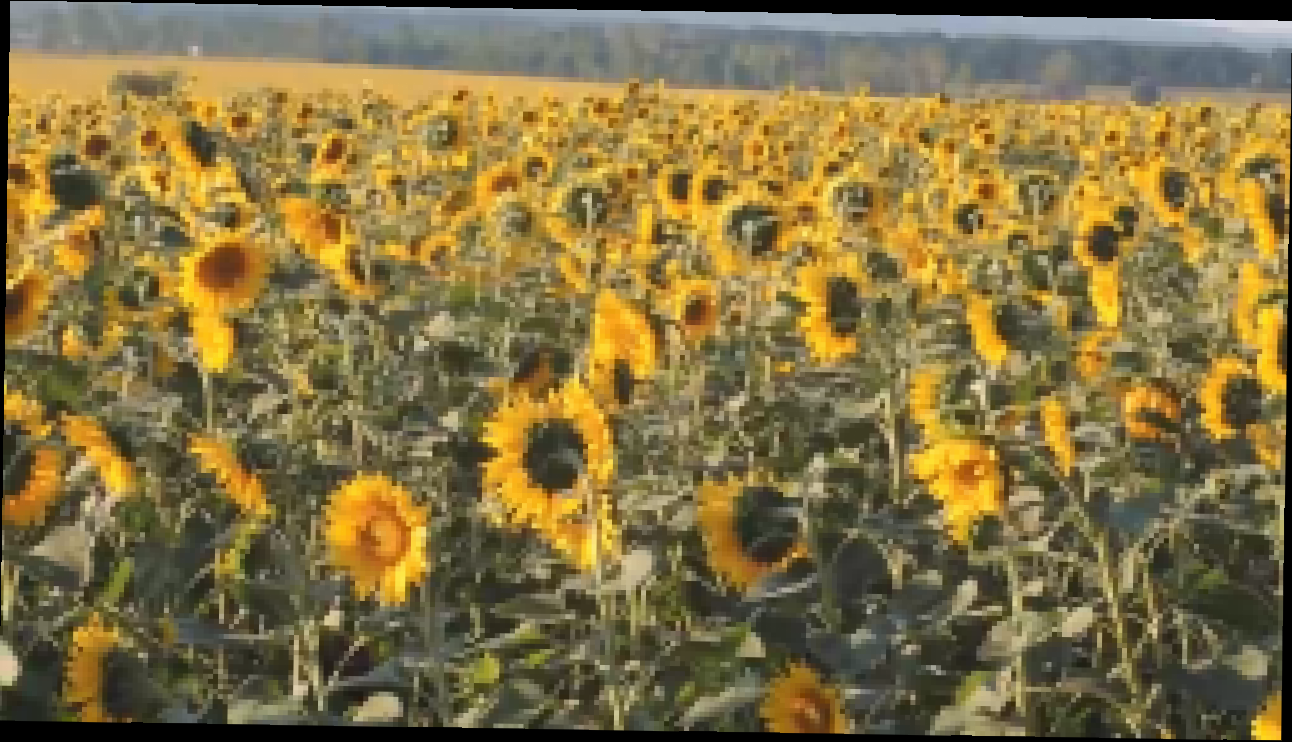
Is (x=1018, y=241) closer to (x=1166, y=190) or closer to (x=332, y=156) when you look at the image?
(x=1166, y=190)

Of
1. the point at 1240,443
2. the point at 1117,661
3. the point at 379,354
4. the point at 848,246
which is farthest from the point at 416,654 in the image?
the point at 848,246

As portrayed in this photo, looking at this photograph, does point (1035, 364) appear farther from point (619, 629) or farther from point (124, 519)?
point (124, 519)

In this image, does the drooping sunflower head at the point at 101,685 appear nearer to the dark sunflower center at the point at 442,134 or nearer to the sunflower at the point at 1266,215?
the sunflower at the point at 1266,215

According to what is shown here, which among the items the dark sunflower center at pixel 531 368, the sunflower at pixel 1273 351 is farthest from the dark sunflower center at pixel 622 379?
the sunflower at pixel 1273 351

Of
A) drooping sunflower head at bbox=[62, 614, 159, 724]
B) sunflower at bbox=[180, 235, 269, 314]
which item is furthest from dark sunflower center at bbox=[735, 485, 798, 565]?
sunflower at bbox=[180, 235, 269, 314]

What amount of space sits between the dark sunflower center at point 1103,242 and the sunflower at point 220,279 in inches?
92.7

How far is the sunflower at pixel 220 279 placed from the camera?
4.56 metres

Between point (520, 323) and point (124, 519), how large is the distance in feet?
4.68

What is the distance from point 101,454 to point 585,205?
229 cm

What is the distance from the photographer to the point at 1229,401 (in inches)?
161

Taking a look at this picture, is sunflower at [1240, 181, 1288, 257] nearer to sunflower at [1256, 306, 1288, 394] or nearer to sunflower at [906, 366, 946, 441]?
sunflower at [1256, 306, 1288, 394]

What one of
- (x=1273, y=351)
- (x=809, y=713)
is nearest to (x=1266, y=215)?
(x=1273, y=351)

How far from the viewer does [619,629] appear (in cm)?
378

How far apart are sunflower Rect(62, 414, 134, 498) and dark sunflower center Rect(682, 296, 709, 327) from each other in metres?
1.46
